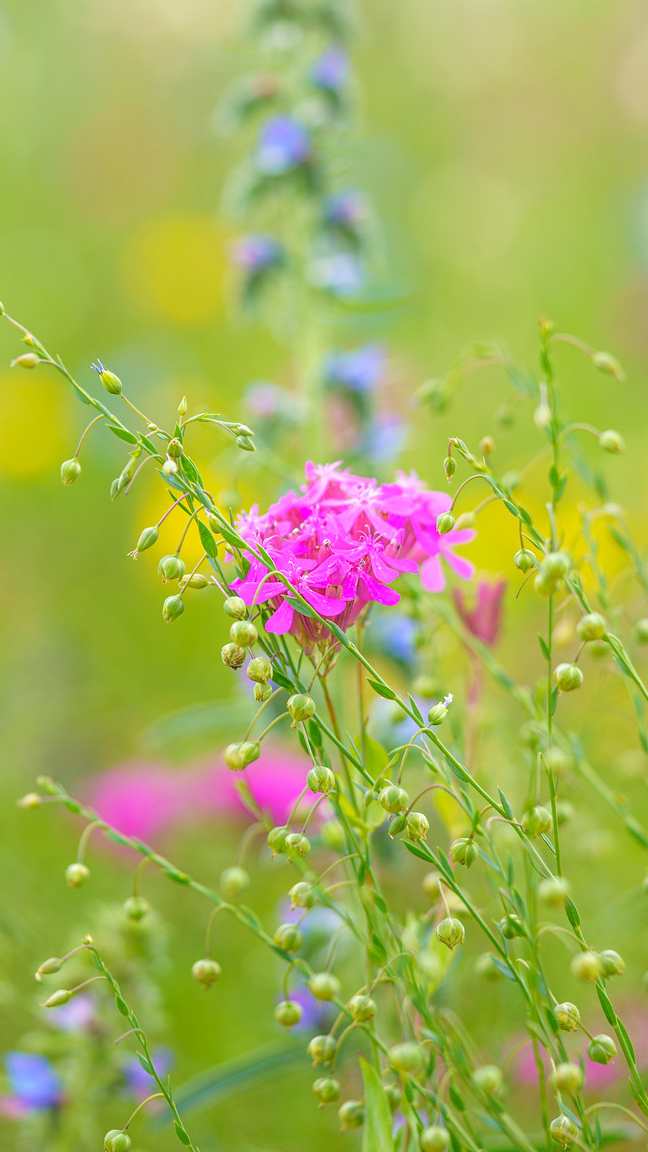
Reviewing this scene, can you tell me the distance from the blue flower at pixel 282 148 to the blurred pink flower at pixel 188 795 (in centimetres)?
83

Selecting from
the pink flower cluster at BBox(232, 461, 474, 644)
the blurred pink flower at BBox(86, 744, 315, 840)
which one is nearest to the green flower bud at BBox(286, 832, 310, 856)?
the pink flower cluster at BBox(232, 461, 474, 644)

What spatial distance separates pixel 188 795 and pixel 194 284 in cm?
233

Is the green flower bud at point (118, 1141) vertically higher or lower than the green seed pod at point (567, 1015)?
higher

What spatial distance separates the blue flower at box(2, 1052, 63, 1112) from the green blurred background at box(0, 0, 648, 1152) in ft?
0.35

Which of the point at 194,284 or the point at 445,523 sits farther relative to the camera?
the point at 194,284

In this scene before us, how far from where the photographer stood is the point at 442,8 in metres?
3.95

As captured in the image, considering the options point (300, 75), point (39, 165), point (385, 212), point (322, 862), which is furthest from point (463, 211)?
point (322, 862)

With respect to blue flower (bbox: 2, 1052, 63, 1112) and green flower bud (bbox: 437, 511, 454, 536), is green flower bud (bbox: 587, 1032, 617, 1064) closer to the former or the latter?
green flower bud (bbox: 437, 511, 454, 536)

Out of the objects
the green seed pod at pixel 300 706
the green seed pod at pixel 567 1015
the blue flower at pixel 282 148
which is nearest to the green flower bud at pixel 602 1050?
the green seed pod at pixel 567 1015

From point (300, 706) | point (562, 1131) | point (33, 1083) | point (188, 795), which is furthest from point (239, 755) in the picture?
point (188, 795)

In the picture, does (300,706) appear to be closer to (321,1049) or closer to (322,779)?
(322,779)

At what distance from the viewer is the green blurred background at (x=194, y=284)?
1651 millimetres

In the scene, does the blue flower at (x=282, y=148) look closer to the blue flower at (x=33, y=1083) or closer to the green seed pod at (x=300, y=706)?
the green seed pod at (x=300, y=706)

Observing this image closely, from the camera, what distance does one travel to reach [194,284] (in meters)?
3.38
